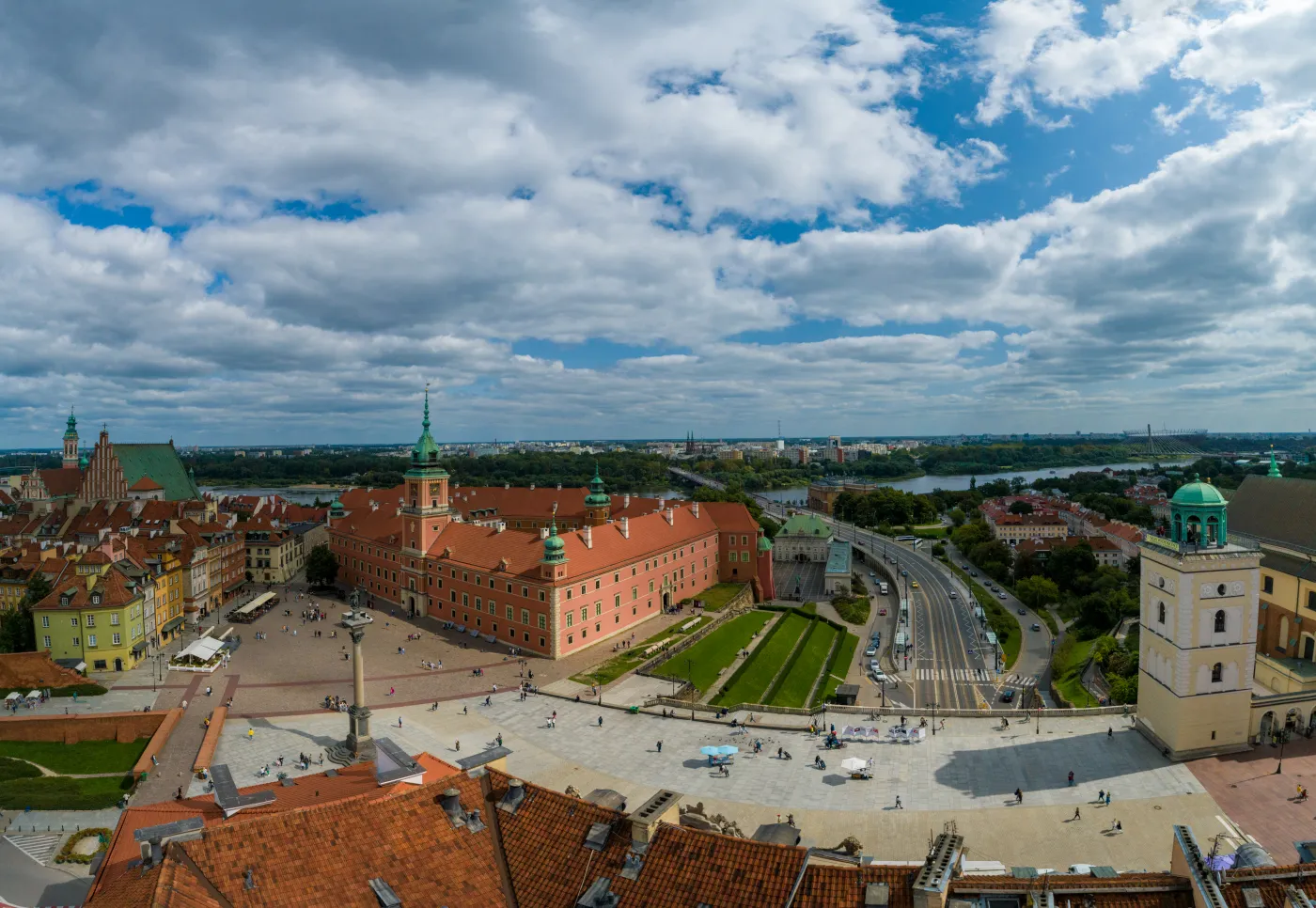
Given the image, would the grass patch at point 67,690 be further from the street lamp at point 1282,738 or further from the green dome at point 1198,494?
the street lamp at point 1282,738

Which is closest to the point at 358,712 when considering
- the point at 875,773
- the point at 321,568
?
the point at 875,773

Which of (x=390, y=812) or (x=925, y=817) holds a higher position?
(x=390, y=812)

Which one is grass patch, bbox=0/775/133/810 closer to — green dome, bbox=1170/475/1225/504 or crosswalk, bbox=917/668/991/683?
green dome, bbox=1170/475/1225/504

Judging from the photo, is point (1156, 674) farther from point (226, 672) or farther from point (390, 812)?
point (226, 672)

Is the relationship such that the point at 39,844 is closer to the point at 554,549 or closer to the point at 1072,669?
the point at 554,549

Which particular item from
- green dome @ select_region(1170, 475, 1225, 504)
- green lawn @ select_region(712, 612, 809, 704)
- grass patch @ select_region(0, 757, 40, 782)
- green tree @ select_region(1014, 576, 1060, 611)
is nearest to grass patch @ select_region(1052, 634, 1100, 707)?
green tree @ select_region(1014, 576, 1060, 611)

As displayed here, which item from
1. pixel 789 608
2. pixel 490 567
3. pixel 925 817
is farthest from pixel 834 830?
pixel 789 608

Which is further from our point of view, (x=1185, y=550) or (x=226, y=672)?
(x=226, y=672)
